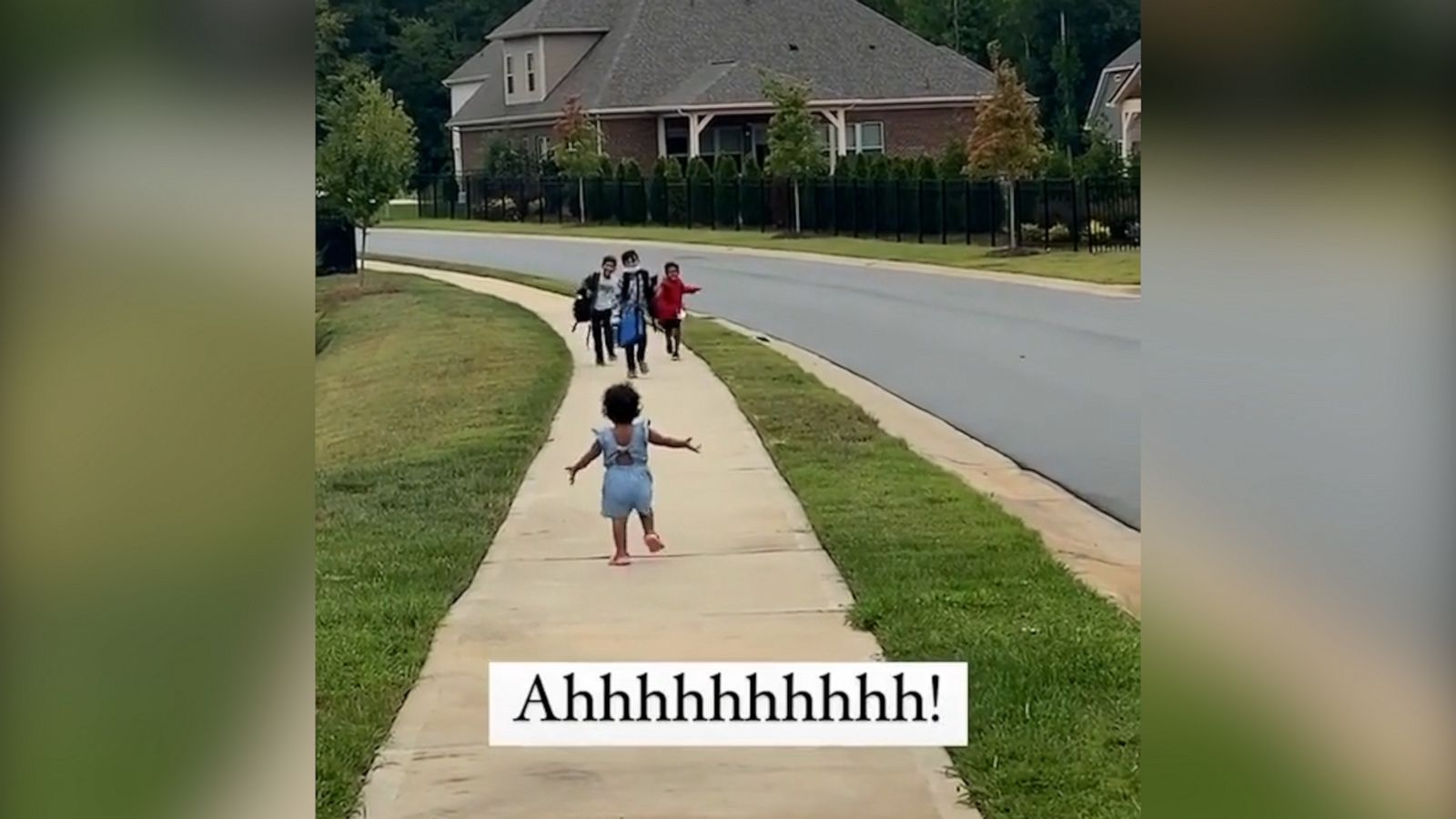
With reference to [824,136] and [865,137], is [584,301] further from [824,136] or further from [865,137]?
[865,137]

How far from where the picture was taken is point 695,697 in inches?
258

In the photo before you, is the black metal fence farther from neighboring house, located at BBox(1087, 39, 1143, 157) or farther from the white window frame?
neighboring house, located at BBox(1087, 39, 1143, 157)

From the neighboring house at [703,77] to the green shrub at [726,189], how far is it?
0.16 ft

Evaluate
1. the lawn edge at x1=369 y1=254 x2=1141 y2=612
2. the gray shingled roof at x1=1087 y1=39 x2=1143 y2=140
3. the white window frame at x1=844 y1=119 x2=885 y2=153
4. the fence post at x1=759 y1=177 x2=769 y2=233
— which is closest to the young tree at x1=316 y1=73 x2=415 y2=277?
the lawn edge at x1=369 y1=254 x2=1141 y2=612

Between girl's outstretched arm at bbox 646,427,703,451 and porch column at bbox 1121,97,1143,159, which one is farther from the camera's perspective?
girl's outstretched arm at bbox 646,427,703,451

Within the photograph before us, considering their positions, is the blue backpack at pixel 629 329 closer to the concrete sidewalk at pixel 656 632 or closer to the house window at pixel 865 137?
the concrete sidewalk at pixel 656 632

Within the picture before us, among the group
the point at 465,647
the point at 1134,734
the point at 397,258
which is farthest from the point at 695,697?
the point at 397,258

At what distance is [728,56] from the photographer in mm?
7164

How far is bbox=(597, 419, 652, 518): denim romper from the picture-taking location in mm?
6750

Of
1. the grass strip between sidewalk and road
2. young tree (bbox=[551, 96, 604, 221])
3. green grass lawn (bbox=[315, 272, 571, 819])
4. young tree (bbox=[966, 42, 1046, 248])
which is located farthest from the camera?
young tree (bbox=[551, 96, 604, 221])

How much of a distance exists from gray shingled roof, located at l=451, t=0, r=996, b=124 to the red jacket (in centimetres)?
64

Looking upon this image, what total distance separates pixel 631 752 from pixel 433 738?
60 centimetres

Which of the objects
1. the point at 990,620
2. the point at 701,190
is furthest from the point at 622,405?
the point at 990,620
